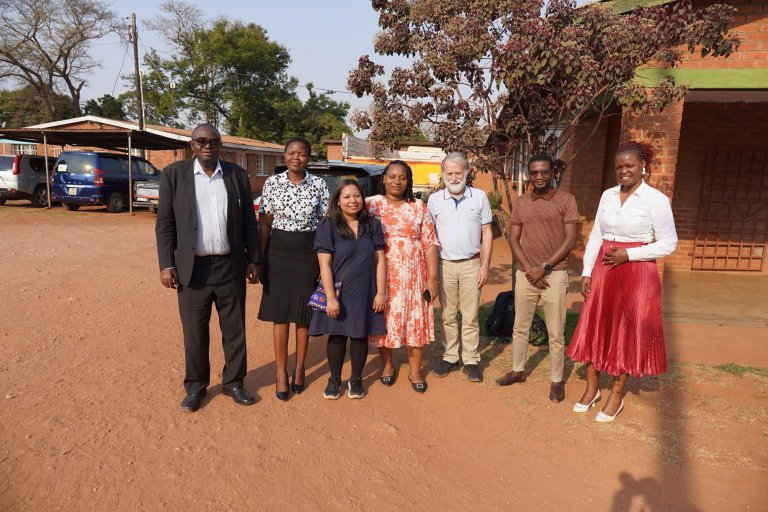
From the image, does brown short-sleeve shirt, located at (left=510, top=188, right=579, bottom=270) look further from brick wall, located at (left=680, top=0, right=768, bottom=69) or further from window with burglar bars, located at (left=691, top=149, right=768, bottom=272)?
window with burglar bars, located at (left=691, top=149, right=768, bottom=272)

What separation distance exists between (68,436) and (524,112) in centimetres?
449

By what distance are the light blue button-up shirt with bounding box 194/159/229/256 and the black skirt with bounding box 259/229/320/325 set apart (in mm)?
355

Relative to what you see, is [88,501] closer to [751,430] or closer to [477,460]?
[477,460]

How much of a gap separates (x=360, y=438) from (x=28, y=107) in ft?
141

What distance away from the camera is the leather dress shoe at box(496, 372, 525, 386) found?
4.11m

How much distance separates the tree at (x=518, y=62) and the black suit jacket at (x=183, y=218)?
81.4 inches

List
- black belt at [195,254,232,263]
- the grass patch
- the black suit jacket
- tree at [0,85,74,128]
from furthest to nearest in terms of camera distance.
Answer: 1. tree at [0,85,74,128]
2. the grass patch
3. black belt at [195,254,232,263]
4. the black suit jacket

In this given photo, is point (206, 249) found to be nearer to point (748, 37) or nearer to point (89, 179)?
point (748, 37)

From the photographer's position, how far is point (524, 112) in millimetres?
5070

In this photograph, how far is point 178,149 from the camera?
66.5ft

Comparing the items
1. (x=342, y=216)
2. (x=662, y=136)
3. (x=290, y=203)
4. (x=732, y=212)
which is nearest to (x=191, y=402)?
(x=290, y=203)

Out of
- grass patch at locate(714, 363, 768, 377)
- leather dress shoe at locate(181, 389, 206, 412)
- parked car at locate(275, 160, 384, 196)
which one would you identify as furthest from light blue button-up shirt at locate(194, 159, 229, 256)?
grass patch at locate(714, 363, 768, 377)

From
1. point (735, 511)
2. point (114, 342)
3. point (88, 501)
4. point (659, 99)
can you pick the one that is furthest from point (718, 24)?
point (114, 342)

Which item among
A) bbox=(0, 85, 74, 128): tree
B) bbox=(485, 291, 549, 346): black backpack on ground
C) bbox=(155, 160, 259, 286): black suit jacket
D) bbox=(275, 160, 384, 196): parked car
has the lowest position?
bbox=(485, 291, 549, 346): black backpack on ground
